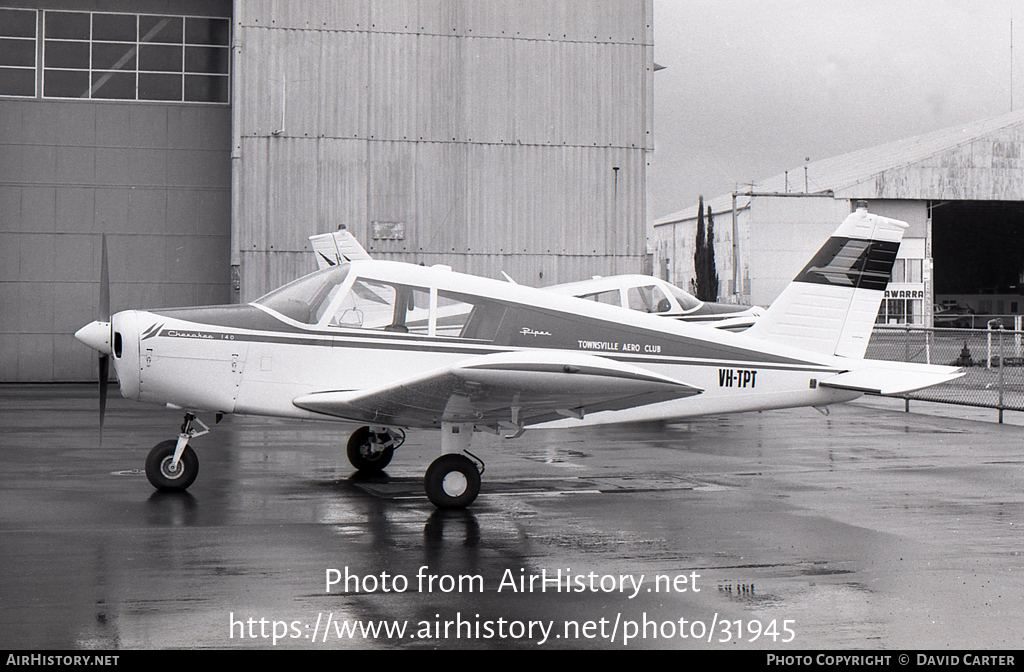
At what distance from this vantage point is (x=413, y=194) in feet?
83.8

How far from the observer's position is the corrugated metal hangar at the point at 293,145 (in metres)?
25.0

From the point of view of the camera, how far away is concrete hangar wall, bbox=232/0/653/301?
982 inches

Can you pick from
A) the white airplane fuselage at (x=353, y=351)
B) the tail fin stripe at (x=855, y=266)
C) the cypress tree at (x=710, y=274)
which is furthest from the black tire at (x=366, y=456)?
the cypress tree at (x=710, y=274)

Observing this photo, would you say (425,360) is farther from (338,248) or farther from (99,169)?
(99,169)

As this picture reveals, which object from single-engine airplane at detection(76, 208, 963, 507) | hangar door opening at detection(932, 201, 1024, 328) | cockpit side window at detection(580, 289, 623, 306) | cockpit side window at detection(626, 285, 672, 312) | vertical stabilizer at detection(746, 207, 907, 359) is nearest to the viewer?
single-engine airplane at detection(76, 208, 963, 507)

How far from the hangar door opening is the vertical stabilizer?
53079 mm

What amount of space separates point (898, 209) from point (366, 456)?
4288 centimetres

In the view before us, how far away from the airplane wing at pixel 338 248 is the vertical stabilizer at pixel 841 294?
1132 centimetres

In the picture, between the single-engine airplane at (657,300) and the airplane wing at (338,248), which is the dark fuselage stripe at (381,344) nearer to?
the single-engine airplane at (657,300)

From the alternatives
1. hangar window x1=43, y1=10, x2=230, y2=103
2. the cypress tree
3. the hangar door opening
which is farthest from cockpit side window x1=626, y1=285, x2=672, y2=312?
the hangar door opening

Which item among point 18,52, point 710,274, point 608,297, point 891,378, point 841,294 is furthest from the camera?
point 710,274

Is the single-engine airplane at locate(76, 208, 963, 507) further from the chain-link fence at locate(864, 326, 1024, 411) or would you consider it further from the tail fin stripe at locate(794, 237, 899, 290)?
the chain-link fence at locate(864, 326, 1024, 411)

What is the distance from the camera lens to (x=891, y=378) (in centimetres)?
1022

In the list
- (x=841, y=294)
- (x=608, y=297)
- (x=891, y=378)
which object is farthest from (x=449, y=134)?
(x=891, y=378)
